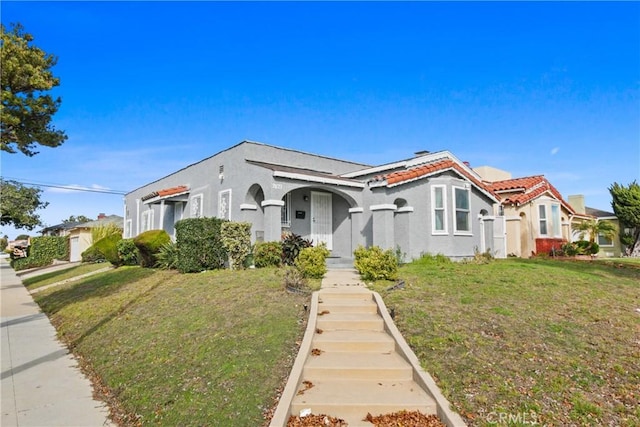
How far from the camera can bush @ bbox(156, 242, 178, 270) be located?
574 inches

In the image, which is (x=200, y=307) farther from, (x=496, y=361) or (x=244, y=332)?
(x=496, y=361)

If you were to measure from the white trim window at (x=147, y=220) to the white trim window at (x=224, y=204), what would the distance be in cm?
924

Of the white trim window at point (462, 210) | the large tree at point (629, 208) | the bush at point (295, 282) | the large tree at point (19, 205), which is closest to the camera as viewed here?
→ the bush at point (295, 282)

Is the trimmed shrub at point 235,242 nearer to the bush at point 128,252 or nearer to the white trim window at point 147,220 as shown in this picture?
the bush at point 128,252

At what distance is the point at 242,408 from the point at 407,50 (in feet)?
42.9

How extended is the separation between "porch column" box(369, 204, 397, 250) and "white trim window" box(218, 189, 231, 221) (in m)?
6.11

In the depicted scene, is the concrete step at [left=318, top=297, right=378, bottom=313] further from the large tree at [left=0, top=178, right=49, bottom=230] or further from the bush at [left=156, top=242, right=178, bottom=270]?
the large tree at [left=0, top=178, right=49, bottom=230]

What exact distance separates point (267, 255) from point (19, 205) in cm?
4314

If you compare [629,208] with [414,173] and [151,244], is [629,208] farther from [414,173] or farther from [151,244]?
[151,244]

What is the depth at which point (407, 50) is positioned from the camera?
1371 cm

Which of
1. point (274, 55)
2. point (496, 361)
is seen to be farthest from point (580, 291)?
point (274, 55)

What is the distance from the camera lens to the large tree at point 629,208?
1033 inches

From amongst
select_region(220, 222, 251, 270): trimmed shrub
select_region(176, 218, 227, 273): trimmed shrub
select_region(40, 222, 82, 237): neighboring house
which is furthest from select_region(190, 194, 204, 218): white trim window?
select_region(40, 222, 82, 237): neighboring house

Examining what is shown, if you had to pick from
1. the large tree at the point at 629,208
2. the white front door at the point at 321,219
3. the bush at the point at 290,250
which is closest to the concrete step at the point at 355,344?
the bush at the point at 290,250
